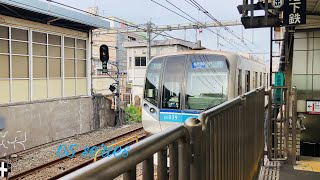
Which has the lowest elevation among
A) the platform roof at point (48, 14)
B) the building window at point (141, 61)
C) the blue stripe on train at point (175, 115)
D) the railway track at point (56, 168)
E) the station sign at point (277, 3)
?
the railway track at point (56, 168)

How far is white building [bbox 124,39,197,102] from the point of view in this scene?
27.8 meters

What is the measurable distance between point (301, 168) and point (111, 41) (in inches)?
1348

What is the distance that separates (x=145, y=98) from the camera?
8.67 metres

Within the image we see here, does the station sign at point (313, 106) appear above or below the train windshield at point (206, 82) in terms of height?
below

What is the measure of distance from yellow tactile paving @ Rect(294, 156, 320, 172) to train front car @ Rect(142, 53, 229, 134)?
2497mm

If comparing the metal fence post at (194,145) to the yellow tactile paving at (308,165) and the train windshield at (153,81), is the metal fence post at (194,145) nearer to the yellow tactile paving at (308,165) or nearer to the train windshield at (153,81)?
the yellow tactile paving at (308,165)

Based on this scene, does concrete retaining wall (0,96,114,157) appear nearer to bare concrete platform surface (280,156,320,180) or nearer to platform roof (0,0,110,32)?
platform roof (0,0,110,32)

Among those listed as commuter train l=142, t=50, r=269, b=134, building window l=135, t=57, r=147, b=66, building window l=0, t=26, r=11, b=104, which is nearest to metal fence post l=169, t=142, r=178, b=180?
commuter train l=142, t=50, r=269, b=134

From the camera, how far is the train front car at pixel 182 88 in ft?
26.3

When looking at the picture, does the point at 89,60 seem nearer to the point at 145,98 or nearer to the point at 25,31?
the point at 25,31

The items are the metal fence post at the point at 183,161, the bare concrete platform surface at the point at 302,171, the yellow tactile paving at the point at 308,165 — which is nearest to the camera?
the metal fence post at the point at 183,161

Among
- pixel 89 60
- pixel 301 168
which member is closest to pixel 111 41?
pixel 89 60

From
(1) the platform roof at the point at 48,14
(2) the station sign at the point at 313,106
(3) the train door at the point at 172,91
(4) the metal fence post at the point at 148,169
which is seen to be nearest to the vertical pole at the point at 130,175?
(4) the metal fence post at the point at 148,169

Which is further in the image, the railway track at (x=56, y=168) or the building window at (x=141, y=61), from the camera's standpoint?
the building window at (x=141, y=61)
